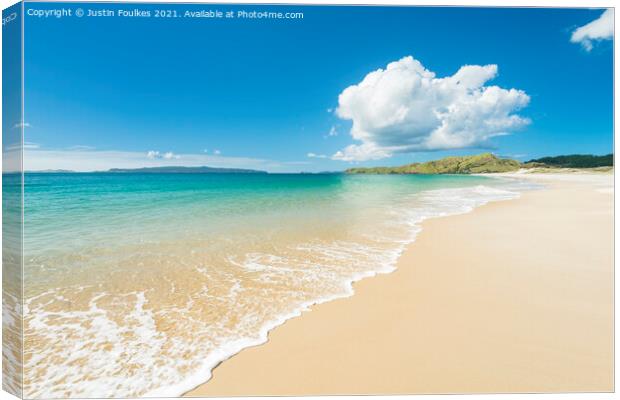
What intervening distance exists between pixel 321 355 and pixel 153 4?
388 cm

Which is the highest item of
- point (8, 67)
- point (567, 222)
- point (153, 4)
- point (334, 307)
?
point (153, 4)

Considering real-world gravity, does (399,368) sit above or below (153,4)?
below

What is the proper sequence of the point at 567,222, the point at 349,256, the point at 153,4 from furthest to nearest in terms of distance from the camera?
1. the point at 567,222
2. the point at 349,256
3. the point at 153,4

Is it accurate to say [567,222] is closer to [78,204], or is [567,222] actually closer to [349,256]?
[349,256]

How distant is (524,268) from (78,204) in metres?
15.1

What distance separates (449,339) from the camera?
9.64ft

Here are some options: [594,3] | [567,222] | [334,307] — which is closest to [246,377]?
[334,307]

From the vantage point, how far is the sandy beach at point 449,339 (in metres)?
2.63

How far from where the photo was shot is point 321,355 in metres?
2.75

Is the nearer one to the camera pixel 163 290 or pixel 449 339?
pixel 449 339

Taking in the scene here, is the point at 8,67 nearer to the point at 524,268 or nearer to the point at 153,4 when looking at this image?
the point at 153,4

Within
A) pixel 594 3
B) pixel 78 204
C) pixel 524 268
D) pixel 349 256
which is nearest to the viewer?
pixel 594 3

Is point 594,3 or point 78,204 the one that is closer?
point 594,3

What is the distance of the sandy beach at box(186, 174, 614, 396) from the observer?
263 cm
